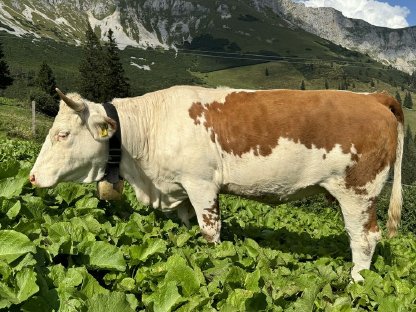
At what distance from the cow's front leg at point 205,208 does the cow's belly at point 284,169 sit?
0.41 metres

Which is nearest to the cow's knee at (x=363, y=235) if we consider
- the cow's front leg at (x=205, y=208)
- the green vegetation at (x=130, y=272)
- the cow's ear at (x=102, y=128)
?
Answer: the green vegetation at (x=130, y=272)

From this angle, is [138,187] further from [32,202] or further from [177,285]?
[177,285]

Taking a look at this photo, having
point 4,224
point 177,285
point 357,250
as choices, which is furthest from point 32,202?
point 357,250

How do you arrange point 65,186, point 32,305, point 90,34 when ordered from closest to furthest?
point 32,305
point 65,186
point 90,34

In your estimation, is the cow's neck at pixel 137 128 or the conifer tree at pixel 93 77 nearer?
the cow's neck at pixel 137 128

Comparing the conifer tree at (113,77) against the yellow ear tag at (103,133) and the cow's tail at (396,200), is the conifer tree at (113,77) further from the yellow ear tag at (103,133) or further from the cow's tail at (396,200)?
the cow's tail at (396,200)

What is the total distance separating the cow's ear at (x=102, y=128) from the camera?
655 centimetres

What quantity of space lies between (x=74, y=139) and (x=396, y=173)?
4943 millimetres

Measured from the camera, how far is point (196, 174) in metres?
6.71

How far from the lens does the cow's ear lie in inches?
258

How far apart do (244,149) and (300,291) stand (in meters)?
3.11

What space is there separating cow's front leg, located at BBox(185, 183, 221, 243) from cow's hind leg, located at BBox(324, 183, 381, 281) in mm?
1785

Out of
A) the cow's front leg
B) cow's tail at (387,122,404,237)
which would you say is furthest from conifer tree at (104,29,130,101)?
the cow's front leg

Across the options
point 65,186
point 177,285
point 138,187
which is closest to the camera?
point 177,285
